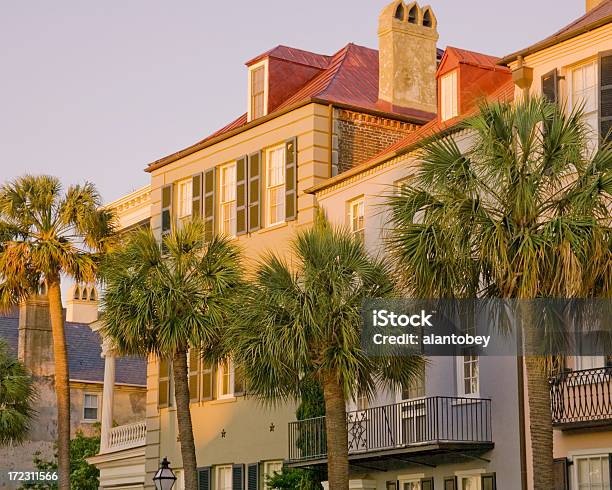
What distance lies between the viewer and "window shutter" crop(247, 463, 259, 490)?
1417 inches

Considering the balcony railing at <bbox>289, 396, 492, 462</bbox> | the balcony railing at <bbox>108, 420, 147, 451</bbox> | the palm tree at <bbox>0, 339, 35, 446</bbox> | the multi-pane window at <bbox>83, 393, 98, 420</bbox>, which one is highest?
the multi-pane window at <bbox>83, 393, 98, 420</bbox>

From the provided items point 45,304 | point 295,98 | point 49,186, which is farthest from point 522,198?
point 45,304

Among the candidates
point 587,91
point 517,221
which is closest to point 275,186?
point 587,91

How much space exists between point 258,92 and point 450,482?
14.5 metres

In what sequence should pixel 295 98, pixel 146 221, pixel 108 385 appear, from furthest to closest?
pixel 146 221
pixel 108 385
pixel 295 98

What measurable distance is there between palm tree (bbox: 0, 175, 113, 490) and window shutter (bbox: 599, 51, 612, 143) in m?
16.9

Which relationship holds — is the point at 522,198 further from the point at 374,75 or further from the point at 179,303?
the point at 374,75

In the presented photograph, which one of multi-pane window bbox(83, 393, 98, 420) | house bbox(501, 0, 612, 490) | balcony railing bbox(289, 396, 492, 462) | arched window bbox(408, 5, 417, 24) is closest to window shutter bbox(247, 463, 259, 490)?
balcony railing bbox(289, 396, 492, 462)

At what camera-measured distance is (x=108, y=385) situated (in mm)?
44750

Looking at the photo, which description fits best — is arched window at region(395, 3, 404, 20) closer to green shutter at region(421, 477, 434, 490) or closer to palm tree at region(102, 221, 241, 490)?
palm tree at region(102, 221, 241, 490)

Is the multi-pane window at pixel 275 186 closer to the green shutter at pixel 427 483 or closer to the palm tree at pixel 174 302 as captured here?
the palm tree at pixel 174 302

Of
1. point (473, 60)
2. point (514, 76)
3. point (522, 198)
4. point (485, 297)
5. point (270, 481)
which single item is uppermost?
point (473, 60)

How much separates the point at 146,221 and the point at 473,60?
23.5 meters

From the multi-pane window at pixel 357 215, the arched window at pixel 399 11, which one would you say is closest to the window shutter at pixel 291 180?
the multi-pane window at pixel 357 215
